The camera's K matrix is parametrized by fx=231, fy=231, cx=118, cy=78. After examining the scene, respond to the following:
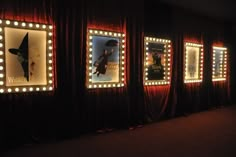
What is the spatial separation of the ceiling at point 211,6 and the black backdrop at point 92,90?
0.20 m

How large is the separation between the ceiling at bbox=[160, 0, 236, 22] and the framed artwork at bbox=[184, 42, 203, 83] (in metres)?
0.82

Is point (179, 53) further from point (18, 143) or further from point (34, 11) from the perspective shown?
point (18, 143)

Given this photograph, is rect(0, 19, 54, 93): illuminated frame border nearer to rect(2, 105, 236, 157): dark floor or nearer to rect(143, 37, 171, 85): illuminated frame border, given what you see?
rect(2, 105, 236, 157): dark floor

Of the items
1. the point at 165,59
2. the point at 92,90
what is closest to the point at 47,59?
the point at 92,90

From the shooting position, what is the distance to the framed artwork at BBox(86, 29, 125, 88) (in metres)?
3.80

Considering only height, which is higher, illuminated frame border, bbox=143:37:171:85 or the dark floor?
illuminated frame border, bbox=143:37:171:85

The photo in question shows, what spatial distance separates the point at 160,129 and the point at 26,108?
233 centimetres

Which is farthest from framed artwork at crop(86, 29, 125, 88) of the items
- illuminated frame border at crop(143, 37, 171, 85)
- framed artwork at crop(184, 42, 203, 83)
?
framed artwork at crop(184, 42, 203, 83)

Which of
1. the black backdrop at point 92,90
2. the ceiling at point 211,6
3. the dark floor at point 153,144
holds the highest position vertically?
the ceiling at point 211,6

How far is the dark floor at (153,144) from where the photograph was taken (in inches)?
119

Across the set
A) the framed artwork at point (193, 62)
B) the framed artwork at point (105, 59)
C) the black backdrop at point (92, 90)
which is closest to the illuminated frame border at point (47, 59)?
the black backdrop at point (92, 90)

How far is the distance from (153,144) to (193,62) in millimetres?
2952

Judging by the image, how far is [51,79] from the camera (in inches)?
134

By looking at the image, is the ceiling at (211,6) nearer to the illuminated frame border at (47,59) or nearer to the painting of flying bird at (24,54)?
the illuminated frame border at (47,59)
